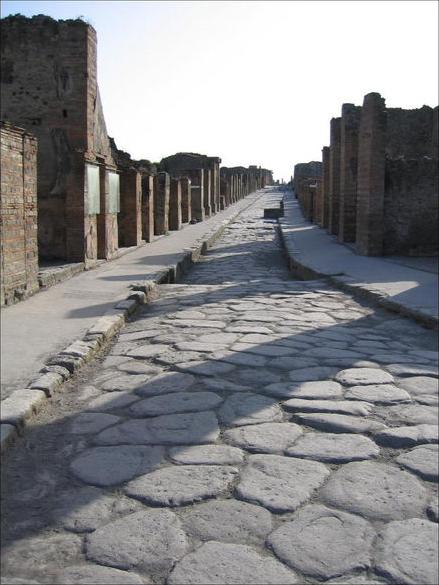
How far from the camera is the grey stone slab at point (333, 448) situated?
317 centimetres

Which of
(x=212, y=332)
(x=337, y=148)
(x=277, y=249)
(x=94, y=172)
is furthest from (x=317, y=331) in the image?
(x=337, y=148)

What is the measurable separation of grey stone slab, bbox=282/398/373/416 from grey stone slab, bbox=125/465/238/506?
953 millimetres

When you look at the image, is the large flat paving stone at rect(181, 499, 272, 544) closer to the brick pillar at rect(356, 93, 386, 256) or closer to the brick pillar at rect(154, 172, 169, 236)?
the brick pillar at rect(356, 93, 386, 256)

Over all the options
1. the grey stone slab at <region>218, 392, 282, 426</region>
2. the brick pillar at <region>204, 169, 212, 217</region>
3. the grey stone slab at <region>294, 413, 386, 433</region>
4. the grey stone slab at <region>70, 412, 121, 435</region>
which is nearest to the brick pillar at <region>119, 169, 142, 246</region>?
the grey stone slab at <region>218, 392, 282, 426</region>

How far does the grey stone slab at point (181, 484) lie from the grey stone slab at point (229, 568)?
417 millimetres

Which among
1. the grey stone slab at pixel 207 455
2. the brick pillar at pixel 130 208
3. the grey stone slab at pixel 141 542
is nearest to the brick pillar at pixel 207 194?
the brick pillar at pixel 130 208

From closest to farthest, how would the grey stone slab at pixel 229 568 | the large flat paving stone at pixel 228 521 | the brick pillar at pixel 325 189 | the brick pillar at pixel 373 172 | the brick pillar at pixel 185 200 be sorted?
the grey stone slab at pixel 229 568 < the large flat paving stone at pixel 228 521 < the brick pillar at pixel 373 172 < the brick pillar at pixel 325 189 < the brick pillar at pixel 185 200

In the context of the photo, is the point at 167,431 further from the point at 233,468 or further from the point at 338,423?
the point at 338,423

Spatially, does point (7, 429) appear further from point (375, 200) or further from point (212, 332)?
point (375, 200)

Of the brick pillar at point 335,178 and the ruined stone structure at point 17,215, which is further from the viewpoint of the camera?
the brick pillar at point 335,178

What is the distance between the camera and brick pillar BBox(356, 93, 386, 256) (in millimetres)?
12227

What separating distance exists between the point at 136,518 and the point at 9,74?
9.67 meters

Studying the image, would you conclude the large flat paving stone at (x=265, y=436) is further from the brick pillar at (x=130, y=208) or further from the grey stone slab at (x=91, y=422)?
the brick pillar at (x=130, y=208)

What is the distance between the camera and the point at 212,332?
6094 millimetres
